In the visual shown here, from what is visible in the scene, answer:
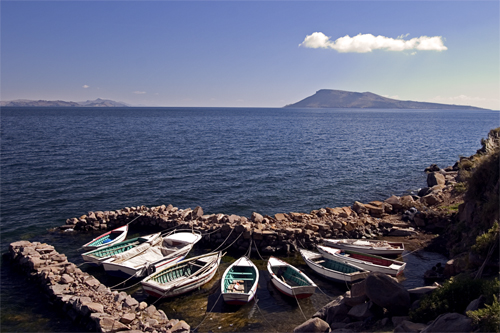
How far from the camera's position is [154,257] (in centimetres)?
1889

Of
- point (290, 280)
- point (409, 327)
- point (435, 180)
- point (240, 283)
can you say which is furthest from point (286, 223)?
point (435, 180)

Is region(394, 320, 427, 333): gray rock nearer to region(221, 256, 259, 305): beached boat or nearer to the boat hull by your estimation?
region(221, 256, 259, 305): beached boat

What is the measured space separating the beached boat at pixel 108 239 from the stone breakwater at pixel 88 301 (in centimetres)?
207

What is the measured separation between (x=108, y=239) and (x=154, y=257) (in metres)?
4.59

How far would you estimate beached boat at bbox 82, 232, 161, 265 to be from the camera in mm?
18328

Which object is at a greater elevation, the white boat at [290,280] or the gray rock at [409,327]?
the gray rock at [409,327]

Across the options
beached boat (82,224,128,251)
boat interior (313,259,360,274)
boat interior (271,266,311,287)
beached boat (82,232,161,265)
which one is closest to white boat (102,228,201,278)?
beached boat (82,232,161,265)

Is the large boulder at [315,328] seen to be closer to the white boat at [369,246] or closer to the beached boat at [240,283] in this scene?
the beached boat at [240,283]

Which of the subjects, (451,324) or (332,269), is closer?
(451,324)

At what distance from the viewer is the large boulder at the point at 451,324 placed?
7398 mm

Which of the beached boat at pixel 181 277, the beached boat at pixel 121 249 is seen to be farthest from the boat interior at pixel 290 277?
the beached boat at pixel 121 249

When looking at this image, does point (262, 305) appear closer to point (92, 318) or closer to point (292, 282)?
point (292, 282)

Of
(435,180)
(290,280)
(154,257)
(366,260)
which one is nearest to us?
(290,280)

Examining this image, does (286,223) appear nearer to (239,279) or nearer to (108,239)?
(239,279)
